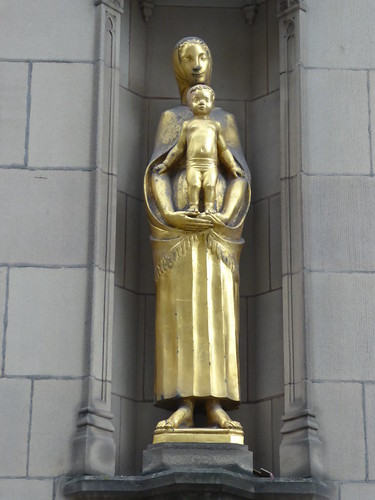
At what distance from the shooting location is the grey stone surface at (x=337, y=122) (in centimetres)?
1179

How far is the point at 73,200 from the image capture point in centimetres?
1159

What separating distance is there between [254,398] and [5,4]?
3656 millimetres

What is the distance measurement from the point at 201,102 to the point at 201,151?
1.39ft

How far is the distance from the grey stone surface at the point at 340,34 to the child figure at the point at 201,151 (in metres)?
0.92

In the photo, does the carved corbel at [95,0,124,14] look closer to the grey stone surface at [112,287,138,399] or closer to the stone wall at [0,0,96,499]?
the stone wall at [0,0,96,499]

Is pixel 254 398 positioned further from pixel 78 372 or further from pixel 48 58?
pixel 48 58

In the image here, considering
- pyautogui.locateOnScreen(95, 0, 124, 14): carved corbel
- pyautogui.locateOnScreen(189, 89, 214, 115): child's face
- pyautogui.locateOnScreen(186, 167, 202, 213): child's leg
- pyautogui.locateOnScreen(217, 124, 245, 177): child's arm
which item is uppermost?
pyautogui.locateOnScreen(95, 0, 124, 14): carved corbel

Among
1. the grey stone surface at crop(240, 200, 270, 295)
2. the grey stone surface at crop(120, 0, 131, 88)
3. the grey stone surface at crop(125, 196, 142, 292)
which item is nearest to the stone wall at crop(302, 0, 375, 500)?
the grey stone surface at crop(240, 200, 270, 295)

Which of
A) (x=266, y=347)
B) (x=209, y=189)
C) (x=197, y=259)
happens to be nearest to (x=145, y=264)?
(x=197, y=259)

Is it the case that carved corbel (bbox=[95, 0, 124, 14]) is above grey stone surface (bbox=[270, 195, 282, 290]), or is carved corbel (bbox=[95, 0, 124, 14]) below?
above

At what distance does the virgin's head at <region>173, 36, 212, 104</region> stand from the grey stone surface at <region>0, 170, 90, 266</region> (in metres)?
1.22

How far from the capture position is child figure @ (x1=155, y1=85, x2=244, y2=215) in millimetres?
11594

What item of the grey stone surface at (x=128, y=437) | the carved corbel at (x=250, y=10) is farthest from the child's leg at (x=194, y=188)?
the carved corbel at (x=250, y=10)

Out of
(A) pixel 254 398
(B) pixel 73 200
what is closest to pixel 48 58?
(B) pixel 73 200
